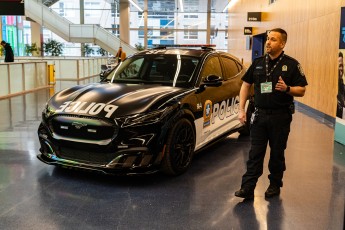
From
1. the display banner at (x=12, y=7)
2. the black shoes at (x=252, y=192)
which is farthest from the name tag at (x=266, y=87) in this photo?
the display banner at (x=12, y=7)

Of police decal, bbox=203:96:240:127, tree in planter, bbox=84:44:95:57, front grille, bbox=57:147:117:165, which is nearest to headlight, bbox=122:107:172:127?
front grille, bbox=57:147:117:165

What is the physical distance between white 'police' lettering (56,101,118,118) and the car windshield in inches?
44.8

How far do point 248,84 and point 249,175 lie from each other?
94cm

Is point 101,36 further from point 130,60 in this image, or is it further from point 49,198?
point 49,198

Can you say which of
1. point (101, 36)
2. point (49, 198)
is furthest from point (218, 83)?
point (101, 36)

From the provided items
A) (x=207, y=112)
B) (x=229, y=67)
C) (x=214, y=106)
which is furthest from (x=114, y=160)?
(x=229, y=67)

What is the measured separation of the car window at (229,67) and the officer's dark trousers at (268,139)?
7.51 ft

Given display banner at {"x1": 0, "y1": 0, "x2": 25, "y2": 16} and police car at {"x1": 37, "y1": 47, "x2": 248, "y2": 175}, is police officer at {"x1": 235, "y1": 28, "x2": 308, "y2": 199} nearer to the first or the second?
police car at {"x1": 37, "y1": 47, "x2": 248, "y2": 175}

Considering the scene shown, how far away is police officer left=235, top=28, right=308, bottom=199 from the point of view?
413 cm

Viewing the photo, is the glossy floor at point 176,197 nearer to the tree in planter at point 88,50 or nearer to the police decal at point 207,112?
the police decal at point 207,112

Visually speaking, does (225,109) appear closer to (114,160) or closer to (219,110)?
(219,110)

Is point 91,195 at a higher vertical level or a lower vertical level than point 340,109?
lower

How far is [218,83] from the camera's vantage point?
5.73 meters

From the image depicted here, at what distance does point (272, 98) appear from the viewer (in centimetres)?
415
